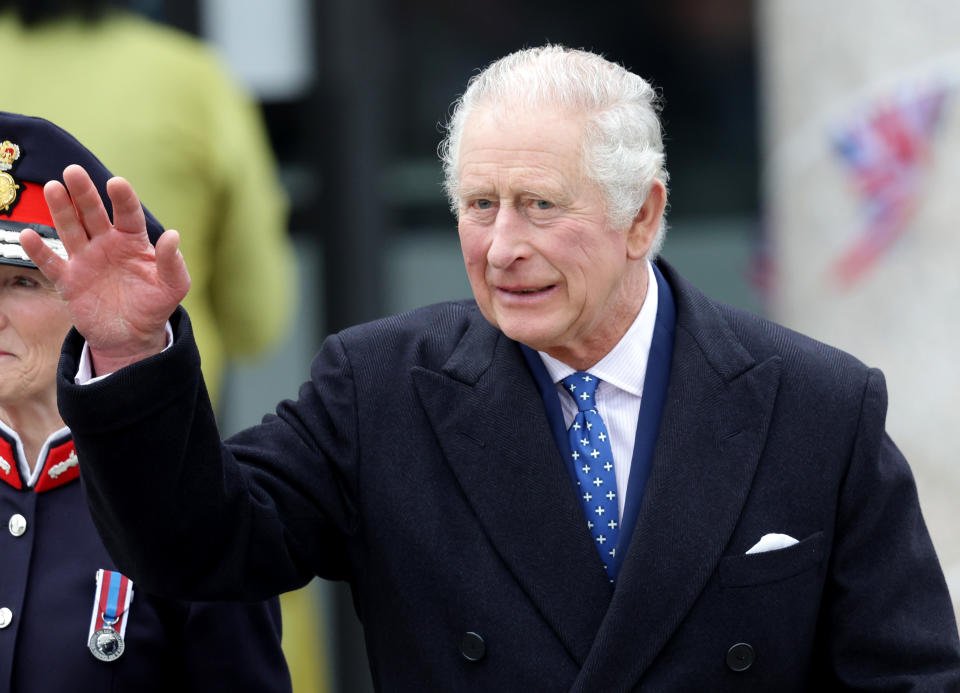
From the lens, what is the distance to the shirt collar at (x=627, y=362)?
9.78ft

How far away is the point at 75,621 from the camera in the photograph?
280 cm

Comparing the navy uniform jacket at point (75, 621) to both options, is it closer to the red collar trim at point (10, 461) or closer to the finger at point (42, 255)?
the red collar trim at point (10, 461)

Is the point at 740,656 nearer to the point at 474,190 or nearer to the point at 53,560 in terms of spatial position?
the point at 474,190

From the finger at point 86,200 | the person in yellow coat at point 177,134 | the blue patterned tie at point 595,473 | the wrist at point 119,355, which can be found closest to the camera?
the finger at point 86,200

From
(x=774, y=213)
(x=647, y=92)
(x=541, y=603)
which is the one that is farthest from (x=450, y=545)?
(x=774, y=213)

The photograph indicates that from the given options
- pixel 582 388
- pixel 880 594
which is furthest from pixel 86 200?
pixel 880 594

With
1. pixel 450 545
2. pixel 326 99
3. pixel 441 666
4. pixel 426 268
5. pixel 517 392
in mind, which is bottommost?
pixel 441 666

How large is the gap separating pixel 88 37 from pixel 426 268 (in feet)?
7.00

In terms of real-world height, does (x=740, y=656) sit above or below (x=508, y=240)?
below

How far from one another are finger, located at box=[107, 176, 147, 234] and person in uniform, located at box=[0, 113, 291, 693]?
Result: 25 cm

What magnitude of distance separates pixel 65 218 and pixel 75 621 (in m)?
0.72

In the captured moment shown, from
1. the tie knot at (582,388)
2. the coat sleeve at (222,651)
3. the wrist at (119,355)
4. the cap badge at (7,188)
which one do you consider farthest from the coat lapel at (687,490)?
the cap badge at (7,188)

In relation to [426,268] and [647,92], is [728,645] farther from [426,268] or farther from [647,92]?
[426,268]

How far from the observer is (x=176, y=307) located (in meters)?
2.56
